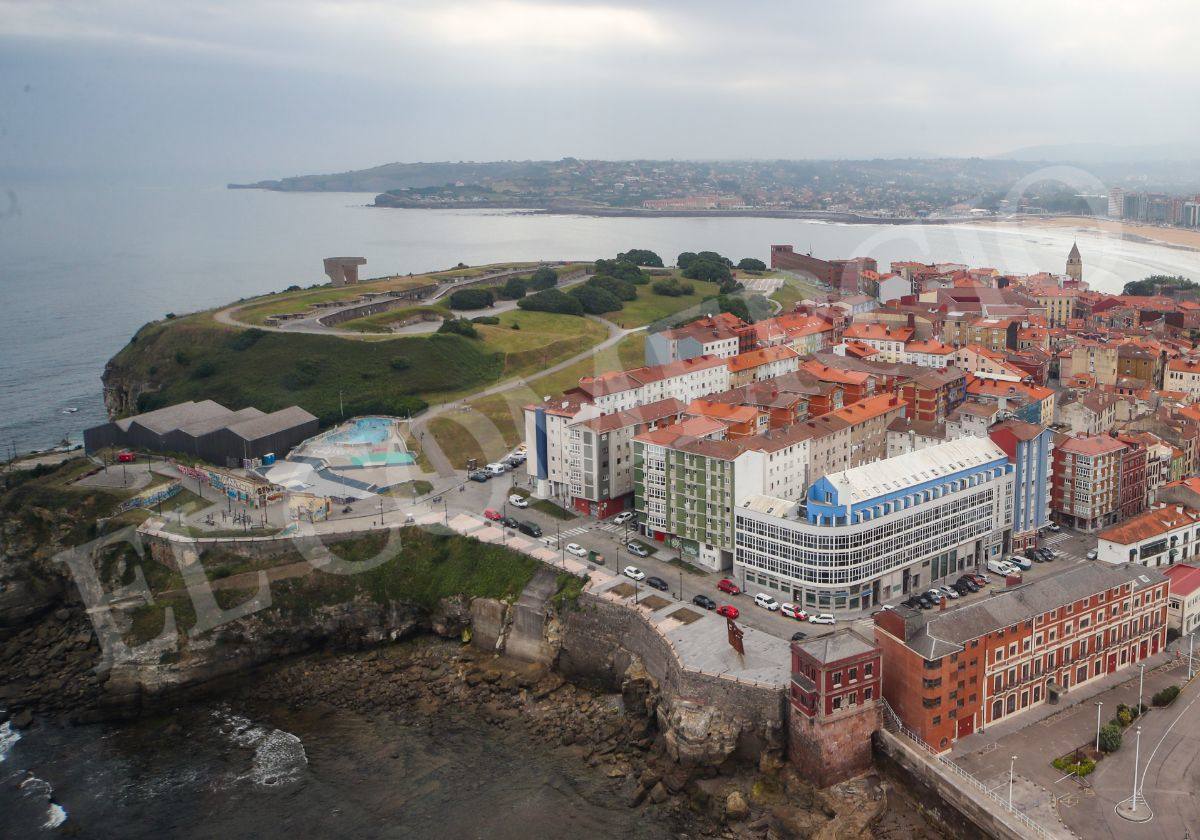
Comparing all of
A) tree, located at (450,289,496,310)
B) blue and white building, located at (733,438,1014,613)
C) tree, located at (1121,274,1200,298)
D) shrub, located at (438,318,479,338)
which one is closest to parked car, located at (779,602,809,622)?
blue and white building, located at (733,438,1014,613)

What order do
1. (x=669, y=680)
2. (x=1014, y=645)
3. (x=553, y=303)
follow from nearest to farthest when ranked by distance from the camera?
1. (x=1014, y=645)
2. (x=669, y=680)
3. (x=553, y=303)

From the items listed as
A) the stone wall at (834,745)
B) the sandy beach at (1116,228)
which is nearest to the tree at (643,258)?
the sandy beach at (1116,228)

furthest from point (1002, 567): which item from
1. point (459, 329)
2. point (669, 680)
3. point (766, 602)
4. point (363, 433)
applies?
point (459, 329)

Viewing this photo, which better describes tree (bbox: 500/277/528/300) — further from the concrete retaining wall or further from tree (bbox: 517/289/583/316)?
the concrete retaining wall

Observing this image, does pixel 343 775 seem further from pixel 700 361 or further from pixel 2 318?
pixel 2 318

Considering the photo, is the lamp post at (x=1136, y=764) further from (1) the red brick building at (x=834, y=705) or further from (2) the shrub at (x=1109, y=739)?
(1) the red brick building at (x=834, y=705)

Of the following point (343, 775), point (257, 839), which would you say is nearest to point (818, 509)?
point (343, 775)

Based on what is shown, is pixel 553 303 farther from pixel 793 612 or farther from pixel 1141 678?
pixel 1141 678
